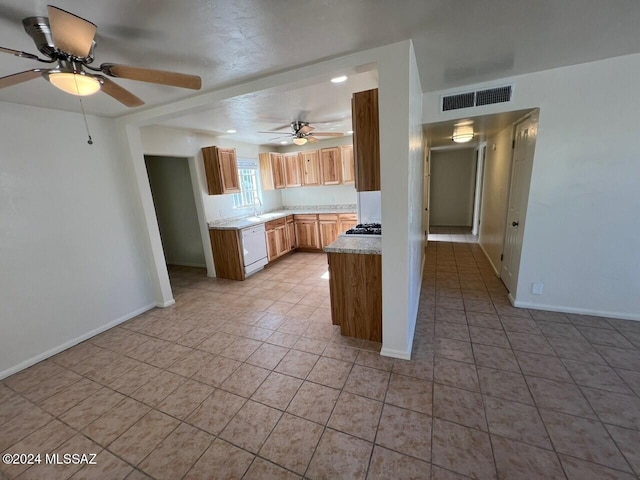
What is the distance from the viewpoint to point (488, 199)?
15.5 ft

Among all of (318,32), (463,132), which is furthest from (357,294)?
(463,132)

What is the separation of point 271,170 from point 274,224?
123 centimetres

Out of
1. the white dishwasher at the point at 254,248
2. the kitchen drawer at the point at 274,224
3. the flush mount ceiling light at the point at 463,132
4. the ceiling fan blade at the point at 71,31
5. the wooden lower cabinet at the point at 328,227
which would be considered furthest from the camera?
the wooden lower cabinet at the point at 328,227

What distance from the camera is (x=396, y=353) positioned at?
7.31ft

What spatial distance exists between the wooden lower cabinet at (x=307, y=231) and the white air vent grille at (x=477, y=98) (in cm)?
324

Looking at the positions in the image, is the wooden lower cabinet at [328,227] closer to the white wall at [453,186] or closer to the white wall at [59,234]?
the white wall at [59,234]

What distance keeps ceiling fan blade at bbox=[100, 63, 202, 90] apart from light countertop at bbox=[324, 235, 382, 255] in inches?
63.7

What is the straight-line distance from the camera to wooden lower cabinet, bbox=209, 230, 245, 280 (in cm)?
425

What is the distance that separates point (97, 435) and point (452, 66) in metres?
3.87

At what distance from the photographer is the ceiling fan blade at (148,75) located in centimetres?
142

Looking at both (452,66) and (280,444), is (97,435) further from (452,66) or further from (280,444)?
(452,66)

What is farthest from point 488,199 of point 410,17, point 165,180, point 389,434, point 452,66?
point 165,180

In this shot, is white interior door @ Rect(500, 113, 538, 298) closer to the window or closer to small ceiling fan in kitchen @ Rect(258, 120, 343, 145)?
small ceiling fan in kitchen @ Rect(258, 120, 343, 145)

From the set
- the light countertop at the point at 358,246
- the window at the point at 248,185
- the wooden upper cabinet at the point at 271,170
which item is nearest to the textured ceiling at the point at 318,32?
the light countertop at the point at 358,246
